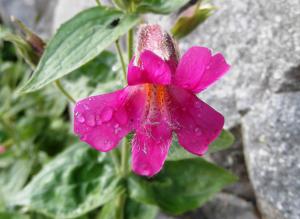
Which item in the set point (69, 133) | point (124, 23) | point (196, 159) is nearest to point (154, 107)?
point (124, 23)

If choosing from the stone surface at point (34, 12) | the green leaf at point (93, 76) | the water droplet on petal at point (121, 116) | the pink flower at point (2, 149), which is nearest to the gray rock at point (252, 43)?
the green leaf at point (93, 76)

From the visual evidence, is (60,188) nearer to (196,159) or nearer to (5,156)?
(196,159)

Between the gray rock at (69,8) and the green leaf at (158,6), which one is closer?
the green leaf at (158,6)

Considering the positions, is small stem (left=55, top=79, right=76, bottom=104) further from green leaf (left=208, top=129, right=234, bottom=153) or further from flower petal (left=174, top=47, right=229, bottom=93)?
flower petal (left=174, top=47, right=229, bottom=93)

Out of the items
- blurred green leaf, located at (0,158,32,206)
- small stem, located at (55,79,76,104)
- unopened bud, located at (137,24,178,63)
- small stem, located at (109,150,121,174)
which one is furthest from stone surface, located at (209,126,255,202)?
blurred green leaf, located at (0,158,32,206)

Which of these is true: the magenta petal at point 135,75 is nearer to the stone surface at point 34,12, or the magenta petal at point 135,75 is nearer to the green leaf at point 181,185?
the green leaf at point 181,185

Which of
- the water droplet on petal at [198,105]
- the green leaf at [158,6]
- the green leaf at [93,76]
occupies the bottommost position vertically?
the green leaf at [93,76]
